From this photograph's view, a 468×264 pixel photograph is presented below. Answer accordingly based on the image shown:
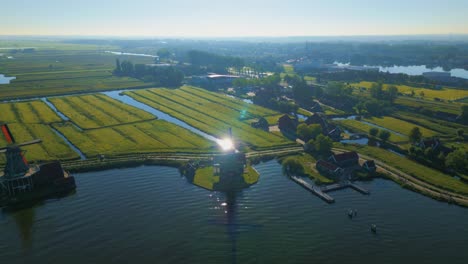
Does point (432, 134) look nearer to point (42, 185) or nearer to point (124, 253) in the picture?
point (124, 253)

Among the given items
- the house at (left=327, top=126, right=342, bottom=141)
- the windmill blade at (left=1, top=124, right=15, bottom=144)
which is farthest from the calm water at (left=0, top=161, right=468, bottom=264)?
the house at (left=327, top=126, right=342, bottom=141)

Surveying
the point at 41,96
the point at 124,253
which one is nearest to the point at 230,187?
the point at 124,253

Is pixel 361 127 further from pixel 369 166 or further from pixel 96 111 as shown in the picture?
pixel 96 111

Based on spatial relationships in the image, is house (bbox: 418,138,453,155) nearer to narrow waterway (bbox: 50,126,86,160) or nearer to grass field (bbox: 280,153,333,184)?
grass field (bbox: 280,153,333,184)

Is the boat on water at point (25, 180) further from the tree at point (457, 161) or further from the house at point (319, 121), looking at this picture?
the tree at point (457, 161)

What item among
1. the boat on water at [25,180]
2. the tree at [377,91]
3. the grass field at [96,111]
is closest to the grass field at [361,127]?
the tree at [377,91]

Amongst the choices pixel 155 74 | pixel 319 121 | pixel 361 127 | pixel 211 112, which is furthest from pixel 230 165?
pixel 155 74
